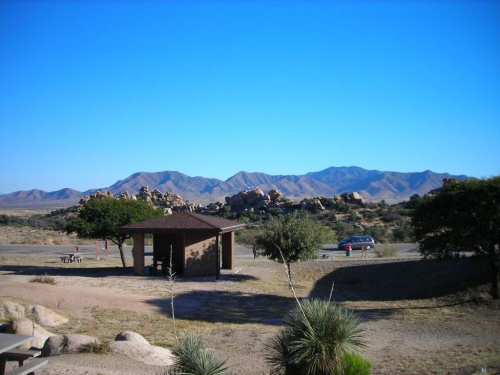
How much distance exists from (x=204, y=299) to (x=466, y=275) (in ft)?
41.7

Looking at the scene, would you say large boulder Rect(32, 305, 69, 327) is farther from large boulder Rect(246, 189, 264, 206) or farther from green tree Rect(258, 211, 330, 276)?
large boulder Rect(246, 189, 264, 206)

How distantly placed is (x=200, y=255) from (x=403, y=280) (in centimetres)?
1108

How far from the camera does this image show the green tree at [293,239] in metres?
24.1

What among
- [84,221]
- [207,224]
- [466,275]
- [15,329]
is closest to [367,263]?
[466,275]

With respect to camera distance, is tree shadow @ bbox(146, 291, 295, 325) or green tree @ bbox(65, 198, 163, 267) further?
green tree @ bbox(65, 198, 163, 267)

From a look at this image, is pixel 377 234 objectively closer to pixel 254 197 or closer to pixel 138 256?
pixel 138 256

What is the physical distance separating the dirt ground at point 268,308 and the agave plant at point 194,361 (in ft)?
6.51

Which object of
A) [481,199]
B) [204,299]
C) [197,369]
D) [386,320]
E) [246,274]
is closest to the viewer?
[197,369]

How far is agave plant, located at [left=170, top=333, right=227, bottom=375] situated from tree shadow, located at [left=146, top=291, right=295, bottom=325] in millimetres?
8932

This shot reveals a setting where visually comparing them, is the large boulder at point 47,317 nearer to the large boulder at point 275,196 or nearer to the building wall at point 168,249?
the building wall at point 168,249

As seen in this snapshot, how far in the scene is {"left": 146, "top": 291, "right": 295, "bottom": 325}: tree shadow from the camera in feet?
55.6

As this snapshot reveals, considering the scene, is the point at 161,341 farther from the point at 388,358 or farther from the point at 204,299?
the point at 204,299

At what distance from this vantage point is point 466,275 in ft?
75.6

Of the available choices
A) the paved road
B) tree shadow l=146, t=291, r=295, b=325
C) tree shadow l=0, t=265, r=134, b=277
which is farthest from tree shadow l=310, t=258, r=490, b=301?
tree shadow l=0, t=265, r=134, b=277
